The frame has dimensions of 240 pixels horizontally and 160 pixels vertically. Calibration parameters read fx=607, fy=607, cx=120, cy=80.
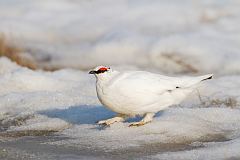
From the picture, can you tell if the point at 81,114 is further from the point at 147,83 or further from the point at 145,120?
the point at 147,83

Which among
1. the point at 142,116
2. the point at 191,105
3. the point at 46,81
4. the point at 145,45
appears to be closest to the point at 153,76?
the point at 142,116

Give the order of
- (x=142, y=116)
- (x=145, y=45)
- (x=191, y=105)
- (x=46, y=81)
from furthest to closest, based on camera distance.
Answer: (x=145, y=45) < (x=46, y=81) < (x=191, y=105) < (x=142, y=116)

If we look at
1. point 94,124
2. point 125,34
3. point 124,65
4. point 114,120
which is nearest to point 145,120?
point 114,120

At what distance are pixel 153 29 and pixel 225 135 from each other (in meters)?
4.34

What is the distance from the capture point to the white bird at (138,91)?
453 centimetres

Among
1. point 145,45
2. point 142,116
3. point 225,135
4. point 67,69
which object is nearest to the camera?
point 225,135

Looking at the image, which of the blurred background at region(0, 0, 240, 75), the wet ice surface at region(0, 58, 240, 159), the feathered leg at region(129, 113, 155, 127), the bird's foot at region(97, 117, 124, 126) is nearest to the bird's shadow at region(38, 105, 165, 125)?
the wet ice surface at region(0, 58, 240, 159)

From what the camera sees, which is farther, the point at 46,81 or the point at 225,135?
→ the point at 46,81

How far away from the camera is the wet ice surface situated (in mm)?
4027

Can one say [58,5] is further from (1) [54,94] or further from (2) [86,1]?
(1) [54,94]

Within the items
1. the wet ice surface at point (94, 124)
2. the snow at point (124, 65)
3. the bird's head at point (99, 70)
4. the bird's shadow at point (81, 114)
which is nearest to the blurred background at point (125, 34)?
the snow at point (124, 65)

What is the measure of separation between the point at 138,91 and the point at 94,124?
23.8 inches

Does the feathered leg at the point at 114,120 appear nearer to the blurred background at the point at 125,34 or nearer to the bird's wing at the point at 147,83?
the bird's wing at the point at 147,83

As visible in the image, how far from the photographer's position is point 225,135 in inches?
180
